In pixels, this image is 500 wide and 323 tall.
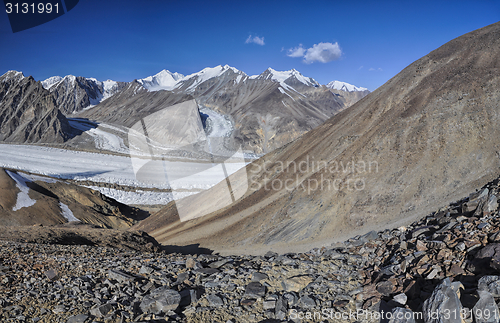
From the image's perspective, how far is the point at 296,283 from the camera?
6.52 m

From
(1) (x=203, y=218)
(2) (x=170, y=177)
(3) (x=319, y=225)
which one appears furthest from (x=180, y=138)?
(3) (x=319, y=225)

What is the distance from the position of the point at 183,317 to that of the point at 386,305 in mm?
3885

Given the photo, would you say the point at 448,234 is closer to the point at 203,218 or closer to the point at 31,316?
the point at 31,316

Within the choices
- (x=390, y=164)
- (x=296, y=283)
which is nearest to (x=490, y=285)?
(x=296, y=283)

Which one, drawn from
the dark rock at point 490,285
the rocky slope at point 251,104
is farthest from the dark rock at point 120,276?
the rocky slope at point 251,104

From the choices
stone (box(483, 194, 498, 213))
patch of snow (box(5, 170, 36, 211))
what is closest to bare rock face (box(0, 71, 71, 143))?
patch of snow (box(5, 170, 36, 211))

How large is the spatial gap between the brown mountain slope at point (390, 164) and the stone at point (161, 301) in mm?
9061

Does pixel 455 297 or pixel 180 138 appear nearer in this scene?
pixel 455 297

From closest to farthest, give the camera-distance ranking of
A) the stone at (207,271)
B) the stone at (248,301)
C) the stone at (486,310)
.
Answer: the stone at (486,310) → the stone at (248,301) → the stone at (207,271)

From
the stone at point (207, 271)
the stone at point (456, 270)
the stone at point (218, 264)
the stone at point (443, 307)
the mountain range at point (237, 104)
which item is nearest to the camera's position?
the stone at point (443, 307)

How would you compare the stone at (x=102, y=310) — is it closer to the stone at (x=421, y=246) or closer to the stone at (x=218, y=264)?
the stone at (x=218, y=264)

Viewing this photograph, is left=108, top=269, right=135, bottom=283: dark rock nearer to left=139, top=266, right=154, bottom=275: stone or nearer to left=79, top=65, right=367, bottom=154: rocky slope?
left=139, top=266, right=154, bottom=275: stone

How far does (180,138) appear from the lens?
76.0 metres

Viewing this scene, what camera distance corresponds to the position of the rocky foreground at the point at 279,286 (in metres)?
4.79
